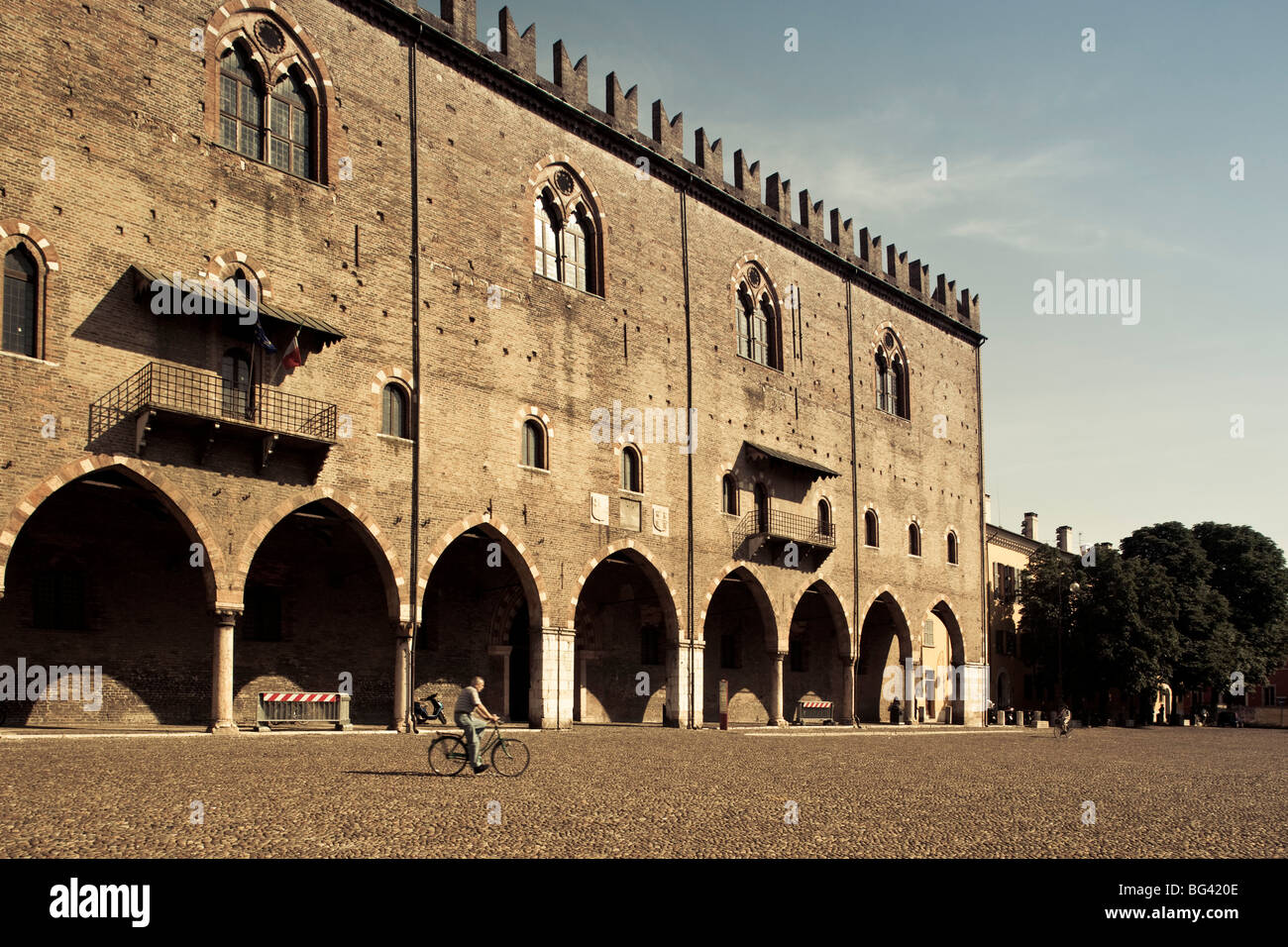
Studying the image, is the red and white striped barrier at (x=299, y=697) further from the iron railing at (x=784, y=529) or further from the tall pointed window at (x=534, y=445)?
the iron railing at (x=784, y=529)

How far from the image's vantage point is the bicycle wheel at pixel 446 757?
579 inches

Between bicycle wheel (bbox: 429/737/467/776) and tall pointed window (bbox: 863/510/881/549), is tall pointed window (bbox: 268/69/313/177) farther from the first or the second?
tall pointed window (bbox: 863/510/881/549)

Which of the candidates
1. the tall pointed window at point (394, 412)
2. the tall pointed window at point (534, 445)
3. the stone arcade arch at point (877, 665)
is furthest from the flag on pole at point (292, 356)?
the stone arcade arch at point (877, 665)

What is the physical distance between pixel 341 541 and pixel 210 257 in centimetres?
767

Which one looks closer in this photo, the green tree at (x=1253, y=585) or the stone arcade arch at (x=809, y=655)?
the stone arcade arch at (x=809, y=655)

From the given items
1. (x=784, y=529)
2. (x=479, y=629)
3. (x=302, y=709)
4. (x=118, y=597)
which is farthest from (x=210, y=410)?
(x=784, y=529)

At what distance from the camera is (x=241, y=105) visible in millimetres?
23375

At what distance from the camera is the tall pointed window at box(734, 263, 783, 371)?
36.2m

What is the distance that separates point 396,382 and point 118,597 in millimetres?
7213

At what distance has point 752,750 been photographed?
22.1 meters

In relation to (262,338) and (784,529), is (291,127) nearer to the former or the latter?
→ (262,338)

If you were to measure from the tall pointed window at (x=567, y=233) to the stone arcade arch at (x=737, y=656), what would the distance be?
11527mm
